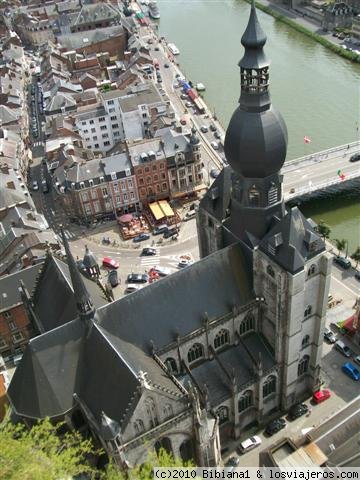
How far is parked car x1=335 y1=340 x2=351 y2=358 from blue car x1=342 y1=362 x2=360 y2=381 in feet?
7.09

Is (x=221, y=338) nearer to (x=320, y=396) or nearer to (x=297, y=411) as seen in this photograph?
(x=297, y=411)

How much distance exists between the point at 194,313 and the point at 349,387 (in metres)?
27.2

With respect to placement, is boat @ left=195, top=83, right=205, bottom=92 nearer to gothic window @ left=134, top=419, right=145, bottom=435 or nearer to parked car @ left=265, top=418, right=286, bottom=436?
parked car @ left=265, top=418, right=286, bottom=436

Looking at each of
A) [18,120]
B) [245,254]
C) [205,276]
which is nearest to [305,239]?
[245,254]

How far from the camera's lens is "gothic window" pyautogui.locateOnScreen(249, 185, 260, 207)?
167 ft

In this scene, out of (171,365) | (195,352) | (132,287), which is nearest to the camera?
(171,365)

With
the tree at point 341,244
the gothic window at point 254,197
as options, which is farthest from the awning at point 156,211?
the gothic window at point 254,197

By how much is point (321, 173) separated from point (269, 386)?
2224 inches

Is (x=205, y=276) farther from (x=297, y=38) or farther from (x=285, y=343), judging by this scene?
(x=297, y=38)

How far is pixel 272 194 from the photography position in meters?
51.1

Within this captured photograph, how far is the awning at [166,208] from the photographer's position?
10125cm

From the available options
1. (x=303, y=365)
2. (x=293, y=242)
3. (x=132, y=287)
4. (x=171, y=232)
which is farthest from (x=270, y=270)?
(x=171, y=232)

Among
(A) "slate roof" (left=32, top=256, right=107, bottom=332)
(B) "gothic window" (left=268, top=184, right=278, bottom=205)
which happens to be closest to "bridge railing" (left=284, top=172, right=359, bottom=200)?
(B) "gothic window" (left=268, top=184, right=278, bottom=205)

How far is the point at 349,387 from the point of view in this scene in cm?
6656
